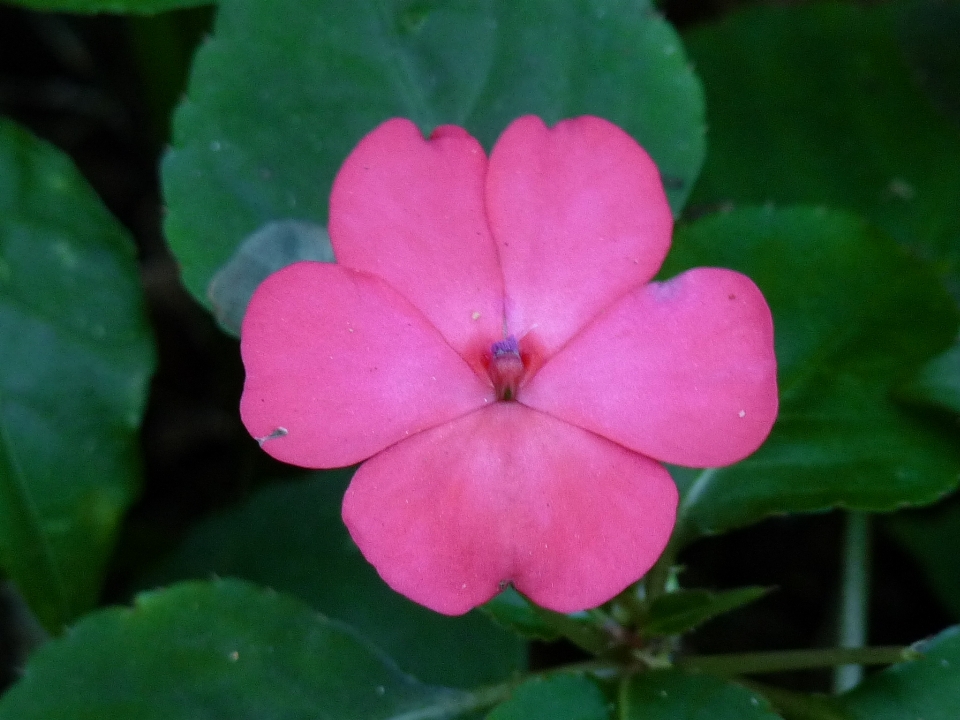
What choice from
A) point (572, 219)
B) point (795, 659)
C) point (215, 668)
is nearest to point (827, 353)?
point (795, 659)

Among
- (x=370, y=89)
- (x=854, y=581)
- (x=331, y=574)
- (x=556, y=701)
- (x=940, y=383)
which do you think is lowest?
(x=331, y=574)

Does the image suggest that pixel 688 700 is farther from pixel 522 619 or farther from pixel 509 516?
pixel 509 516

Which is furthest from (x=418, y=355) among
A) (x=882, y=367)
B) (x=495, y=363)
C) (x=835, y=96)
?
(x=835, y=96)

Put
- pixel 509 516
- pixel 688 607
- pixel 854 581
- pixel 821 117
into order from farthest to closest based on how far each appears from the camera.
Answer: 1. pixel 821 117
2. pixel 854 581
3. pixel 688 607
4. pixel 509 516

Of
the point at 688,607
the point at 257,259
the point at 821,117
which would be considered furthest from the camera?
the point at 821,117

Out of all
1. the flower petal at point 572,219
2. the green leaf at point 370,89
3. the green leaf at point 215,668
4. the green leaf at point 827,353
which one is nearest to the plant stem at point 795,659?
the green leaf at point 827,353

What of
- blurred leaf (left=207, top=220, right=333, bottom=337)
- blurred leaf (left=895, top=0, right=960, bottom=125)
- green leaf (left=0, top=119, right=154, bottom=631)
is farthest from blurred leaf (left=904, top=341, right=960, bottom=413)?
green leaf (left=0, top=119, right=154, bottom=631)

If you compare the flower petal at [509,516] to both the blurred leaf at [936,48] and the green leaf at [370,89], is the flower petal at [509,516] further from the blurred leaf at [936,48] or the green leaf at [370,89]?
the blurred leaf at [936,48]
